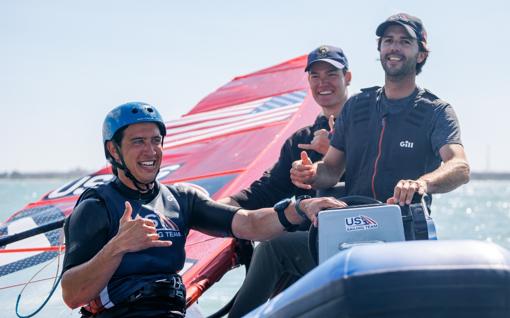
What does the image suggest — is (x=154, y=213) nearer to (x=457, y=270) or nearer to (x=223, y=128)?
(x=457, y=270)

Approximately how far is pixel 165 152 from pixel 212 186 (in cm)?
113

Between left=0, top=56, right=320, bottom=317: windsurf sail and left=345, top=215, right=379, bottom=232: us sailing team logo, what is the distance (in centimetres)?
151

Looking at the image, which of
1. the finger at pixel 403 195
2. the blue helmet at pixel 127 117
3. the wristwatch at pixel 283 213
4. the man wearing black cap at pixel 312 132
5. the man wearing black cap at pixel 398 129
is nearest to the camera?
the finger at pixel 403 195

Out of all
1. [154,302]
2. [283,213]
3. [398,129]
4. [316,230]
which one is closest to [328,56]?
[398,129]

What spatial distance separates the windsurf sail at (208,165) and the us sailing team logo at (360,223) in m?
1.51

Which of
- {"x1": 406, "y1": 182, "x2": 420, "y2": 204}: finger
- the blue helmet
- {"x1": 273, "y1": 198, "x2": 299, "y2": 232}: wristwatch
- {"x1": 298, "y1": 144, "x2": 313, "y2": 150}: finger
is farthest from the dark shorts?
{"x1": 298, "y1": 144, "x2": 313, "y2": 150}: finger

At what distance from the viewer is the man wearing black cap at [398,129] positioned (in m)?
3.51

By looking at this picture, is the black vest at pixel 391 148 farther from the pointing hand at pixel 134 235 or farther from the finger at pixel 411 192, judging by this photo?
the pointing hand at pixel 134 235

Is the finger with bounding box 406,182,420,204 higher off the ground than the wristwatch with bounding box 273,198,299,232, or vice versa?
the finger with bounding box 406,182,420,204

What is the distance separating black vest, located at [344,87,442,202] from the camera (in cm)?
352

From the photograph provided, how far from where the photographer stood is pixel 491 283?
203 centimetres

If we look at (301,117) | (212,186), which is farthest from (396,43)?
(301,117)

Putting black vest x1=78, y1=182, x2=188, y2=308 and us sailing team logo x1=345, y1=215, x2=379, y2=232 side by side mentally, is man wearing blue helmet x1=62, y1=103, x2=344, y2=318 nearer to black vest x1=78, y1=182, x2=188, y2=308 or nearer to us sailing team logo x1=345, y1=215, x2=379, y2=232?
black vest x1=78, y1=182, x2=188, y2=308

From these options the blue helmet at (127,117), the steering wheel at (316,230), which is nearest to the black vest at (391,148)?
the steering wheel at (316,230)
